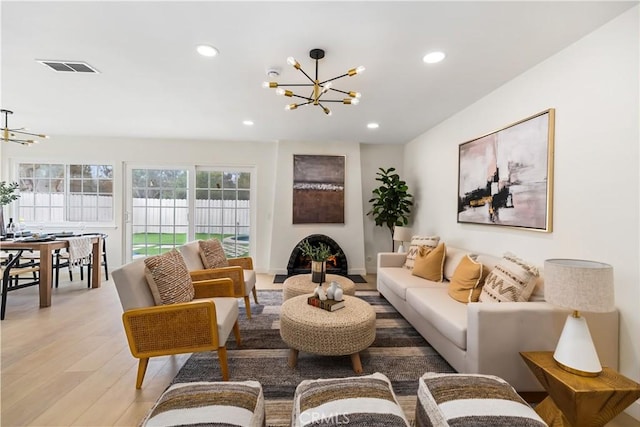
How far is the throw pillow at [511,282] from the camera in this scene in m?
2.06

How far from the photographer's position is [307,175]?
529 centimetres

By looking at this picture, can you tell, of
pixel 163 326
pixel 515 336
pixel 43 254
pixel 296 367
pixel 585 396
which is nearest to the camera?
pixel 585 396

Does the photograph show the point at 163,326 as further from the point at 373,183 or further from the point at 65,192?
the point at 65,192

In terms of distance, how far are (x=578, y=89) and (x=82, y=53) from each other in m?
3.89

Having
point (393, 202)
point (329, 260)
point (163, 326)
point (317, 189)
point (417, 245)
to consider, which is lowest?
point (329, 260)

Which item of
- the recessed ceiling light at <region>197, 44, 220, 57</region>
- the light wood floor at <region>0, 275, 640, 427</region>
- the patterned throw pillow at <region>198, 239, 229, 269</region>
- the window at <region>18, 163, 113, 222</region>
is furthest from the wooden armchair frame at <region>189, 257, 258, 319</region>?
the window at <region>18, 163, 113, 222</region>

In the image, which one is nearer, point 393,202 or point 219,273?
point 219,273

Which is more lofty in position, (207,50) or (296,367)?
(207,50)

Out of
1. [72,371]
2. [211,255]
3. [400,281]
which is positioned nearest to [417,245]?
[400,281]

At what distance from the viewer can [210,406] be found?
116cm

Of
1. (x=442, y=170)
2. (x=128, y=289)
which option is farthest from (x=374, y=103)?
(x=128, y=289)

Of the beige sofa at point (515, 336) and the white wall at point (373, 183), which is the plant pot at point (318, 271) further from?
the white wall at point (373, 183)

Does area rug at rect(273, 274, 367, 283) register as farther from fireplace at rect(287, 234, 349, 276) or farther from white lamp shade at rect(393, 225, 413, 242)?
white lamp shade at rect(393, 225, 413, 242)

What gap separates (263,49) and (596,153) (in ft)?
8.30
